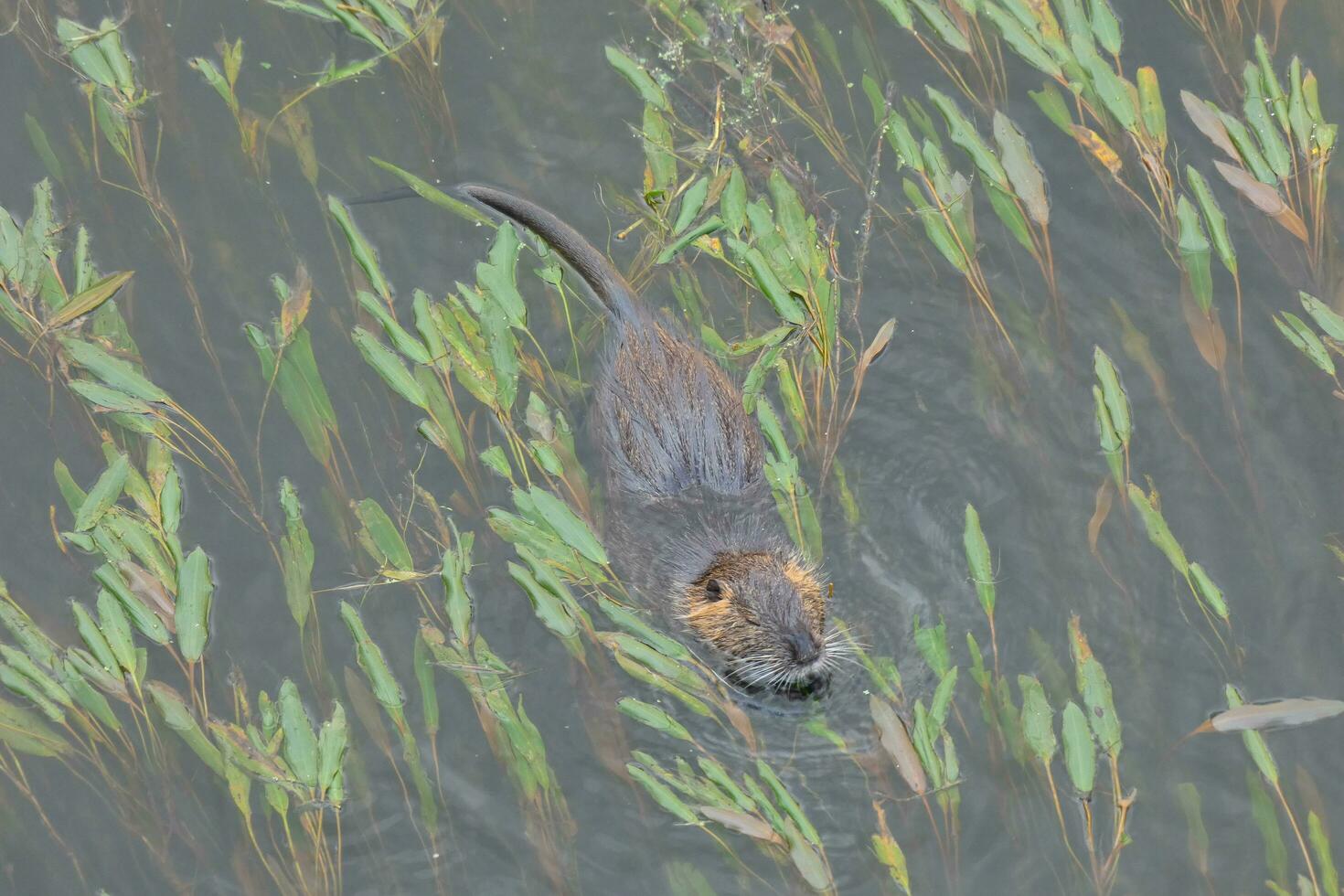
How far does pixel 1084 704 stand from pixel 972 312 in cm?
144

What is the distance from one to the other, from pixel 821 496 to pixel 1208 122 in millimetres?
1742

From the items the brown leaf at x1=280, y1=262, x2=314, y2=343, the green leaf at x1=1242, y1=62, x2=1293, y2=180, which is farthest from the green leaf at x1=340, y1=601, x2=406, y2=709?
the green leaf at x1=1242, y1=62, x2=1293, y2=180

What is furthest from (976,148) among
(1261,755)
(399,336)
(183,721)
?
(183,721)

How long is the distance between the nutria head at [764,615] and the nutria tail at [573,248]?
2.92 feet

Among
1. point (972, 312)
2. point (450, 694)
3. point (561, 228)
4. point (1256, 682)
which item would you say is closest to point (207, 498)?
point (450, 694)

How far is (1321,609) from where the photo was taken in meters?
4.59

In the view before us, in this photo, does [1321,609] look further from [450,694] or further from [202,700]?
[202,700]

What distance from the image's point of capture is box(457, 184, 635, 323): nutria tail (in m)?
4.89

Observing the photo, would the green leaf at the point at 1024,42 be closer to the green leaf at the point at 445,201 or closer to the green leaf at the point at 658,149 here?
the green leaf at the point at 658,149

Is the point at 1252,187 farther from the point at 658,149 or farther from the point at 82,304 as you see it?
the point at 82,304

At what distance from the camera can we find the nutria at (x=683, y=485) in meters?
4.71

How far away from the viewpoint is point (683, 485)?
4.79 m

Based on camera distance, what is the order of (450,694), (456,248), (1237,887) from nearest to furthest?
(1237,887), (450,694), (456,248)

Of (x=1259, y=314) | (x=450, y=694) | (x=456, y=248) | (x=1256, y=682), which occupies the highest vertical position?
(x=456, y=248)
